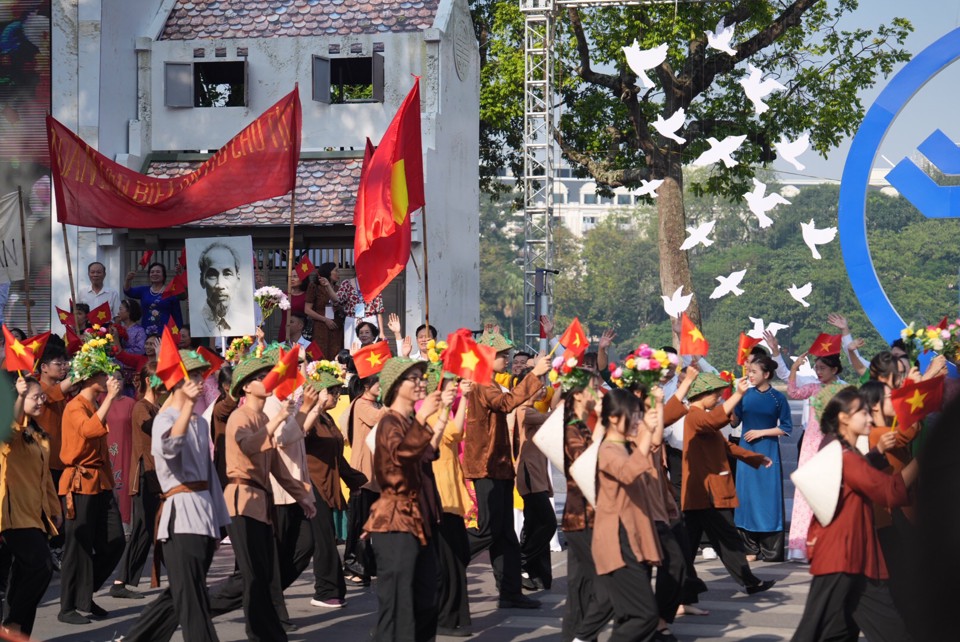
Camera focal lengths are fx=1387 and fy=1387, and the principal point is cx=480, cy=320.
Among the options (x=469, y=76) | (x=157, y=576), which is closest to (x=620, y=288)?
(x=469, y=76)

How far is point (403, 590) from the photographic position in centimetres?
696

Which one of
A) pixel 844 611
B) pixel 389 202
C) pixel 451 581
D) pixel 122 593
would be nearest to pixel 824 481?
pixel 844 611

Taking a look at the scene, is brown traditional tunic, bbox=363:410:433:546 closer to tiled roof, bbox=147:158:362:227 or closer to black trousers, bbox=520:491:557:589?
black trousers, bbox=520:491:557:589

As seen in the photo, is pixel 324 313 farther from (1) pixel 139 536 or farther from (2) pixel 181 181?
(1) pixel 139 536

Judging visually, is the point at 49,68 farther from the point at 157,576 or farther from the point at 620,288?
the point at 620,288

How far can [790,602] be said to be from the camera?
9.50m

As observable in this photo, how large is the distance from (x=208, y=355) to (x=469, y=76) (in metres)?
Result: 13.0

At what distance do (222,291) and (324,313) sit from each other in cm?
146

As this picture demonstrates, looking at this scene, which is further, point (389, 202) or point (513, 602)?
point (389, 202)

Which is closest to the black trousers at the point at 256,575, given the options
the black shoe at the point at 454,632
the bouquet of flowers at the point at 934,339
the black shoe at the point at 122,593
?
the black shoe at the point at 454,632

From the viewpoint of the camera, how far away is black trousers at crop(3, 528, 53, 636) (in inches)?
305

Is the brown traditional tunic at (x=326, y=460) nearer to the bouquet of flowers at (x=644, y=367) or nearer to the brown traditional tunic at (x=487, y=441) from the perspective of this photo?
the brown traditional tunic at (x=487, y=441)

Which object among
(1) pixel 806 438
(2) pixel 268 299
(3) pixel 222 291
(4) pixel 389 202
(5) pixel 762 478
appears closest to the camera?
(1) pixel 806 438

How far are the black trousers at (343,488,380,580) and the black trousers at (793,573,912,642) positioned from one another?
173 inches
